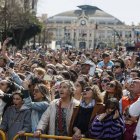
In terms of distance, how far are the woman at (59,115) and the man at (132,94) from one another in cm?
82

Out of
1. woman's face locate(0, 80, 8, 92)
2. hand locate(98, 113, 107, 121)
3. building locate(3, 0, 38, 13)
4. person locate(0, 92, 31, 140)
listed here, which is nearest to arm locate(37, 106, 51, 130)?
person locate(0, 92, 31, 140)

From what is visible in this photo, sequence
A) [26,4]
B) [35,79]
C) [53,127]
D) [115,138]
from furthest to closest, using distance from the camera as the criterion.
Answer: [26,4] < [35,79] < [53,127] < [115,138]

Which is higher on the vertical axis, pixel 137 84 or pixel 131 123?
pixel 137 84

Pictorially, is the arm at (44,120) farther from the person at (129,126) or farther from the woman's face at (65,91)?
the person at (129,126)

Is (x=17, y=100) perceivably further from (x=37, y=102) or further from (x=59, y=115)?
(x=59, y=115)

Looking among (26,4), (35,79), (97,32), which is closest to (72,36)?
(97,32)

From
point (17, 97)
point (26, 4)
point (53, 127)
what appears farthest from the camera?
point (26, 4)

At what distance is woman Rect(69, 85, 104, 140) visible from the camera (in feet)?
25.1

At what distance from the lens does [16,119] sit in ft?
27.2

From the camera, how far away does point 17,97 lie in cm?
833

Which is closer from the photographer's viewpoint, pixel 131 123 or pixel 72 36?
pixel 131 123

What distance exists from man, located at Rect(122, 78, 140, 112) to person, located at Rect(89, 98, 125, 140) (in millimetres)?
385

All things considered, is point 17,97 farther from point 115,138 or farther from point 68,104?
Result: point 115,138

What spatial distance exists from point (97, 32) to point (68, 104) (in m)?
180
